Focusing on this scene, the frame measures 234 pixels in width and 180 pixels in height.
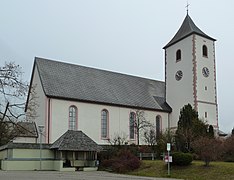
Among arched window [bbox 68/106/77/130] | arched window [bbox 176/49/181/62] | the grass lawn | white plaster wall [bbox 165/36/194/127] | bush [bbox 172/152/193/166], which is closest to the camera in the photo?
the grass lawn

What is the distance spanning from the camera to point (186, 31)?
47.1m

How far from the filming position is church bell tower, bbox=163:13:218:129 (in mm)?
44094

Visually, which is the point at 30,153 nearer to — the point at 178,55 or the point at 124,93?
the point at 124,93

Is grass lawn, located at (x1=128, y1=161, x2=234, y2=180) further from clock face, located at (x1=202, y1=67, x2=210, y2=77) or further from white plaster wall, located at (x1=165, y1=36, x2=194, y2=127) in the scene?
clock face, located at (x1=202, y1=67, x2=210, y2=77)

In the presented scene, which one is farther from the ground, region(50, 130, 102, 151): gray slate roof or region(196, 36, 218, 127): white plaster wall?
region(196, 36, 218, 127): white plaster wall

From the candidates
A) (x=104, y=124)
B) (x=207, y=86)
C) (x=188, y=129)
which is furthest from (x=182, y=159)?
(x=207, y=86)

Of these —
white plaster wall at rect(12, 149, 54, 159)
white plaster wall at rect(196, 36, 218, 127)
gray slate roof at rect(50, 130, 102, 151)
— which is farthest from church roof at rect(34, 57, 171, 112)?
white plaster wall at rect(12, 149, 54, 159)

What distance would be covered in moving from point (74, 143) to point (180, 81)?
18.9 m

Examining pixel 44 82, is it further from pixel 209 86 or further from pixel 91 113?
pixel 209 86

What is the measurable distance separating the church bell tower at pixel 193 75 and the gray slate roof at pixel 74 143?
1504cm

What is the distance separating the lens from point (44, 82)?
37812 mm

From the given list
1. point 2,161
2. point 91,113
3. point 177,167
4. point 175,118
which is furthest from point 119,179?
point 175,118

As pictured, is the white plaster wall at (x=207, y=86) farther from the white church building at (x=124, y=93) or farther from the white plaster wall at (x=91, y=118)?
the white plaster wall at (x=91, y=118)

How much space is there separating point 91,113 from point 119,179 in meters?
18.2
